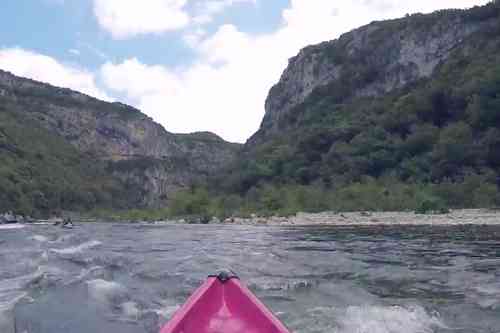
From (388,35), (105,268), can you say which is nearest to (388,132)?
(388,35)

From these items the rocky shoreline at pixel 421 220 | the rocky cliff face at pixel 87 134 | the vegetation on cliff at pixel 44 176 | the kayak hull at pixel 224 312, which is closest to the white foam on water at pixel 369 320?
the kayak hull at pixel 224 312

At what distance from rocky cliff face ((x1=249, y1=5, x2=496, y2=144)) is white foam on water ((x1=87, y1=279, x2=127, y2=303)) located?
8892 cm

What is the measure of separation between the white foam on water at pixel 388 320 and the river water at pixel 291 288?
0.04ft

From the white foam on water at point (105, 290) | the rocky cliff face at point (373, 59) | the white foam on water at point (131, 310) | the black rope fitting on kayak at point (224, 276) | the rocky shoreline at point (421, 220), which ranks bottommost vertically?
the white foam on water at point (131, 310)

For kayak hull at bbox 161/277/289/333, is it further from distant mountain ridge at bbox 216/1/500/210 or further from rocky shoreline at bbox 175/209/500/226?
distant mountain ridge at bbox 216/1/500/210

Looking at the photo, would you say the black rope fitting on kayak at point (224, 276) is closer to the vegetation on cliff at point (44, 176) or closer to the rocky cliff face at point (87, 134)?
the vegetation on cliff at point (44, 176)

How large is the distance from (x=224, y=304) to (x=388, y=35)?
11322 centimetres

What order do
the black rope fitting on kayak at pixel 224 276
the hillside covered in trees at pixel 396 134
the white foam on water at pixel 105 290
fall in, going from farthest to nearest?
1. the hillside covered in trees at pixel 396 134
2. the white foam on water at pixel 105 290
3. the black rope fitting on kayak at pixel 224 276

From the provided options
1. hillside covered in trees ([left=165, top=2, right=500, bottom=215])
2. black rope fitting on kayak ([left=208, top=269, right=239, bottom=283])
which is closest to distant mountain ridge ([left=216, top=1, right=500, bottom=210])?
hillside covered in trees ([left=165, top=2, right=500, bottom=215])

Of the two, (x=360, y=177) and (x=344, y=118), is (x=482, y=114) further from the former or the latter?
(x=344, y=118)

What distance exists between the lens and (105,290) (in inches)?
373

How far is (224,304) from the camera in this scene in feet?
16.9

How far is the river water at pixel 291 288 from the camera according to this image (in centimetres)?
689

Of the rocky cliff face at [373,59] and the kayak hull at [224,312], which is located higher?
the rocky cliff face at [373,59]
